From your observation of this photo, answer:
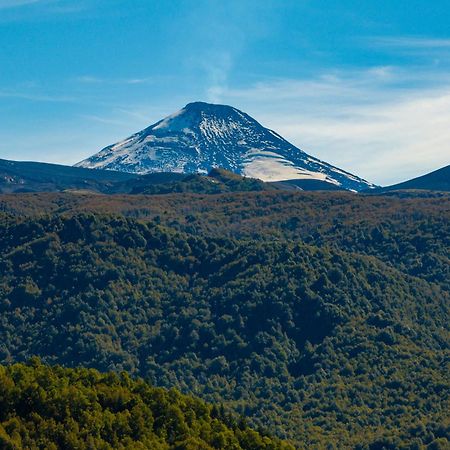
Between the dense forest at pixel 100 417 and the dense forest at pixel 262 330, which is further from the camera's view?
the dense forest at pixel 262 330

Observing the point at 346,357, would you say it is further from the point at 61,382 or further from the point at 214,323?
the point at 61,382

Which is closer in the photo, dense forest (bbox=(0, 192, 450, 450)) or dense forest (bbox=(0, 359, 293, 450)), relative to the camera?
dense forest (bbox=(0, 359, 293, 450))

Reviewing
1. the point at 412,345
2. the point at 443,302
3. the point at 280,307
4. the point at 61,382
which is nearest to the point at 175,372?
the point at 280,307

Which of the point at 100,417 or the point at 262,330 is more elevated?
the point at 100,417
